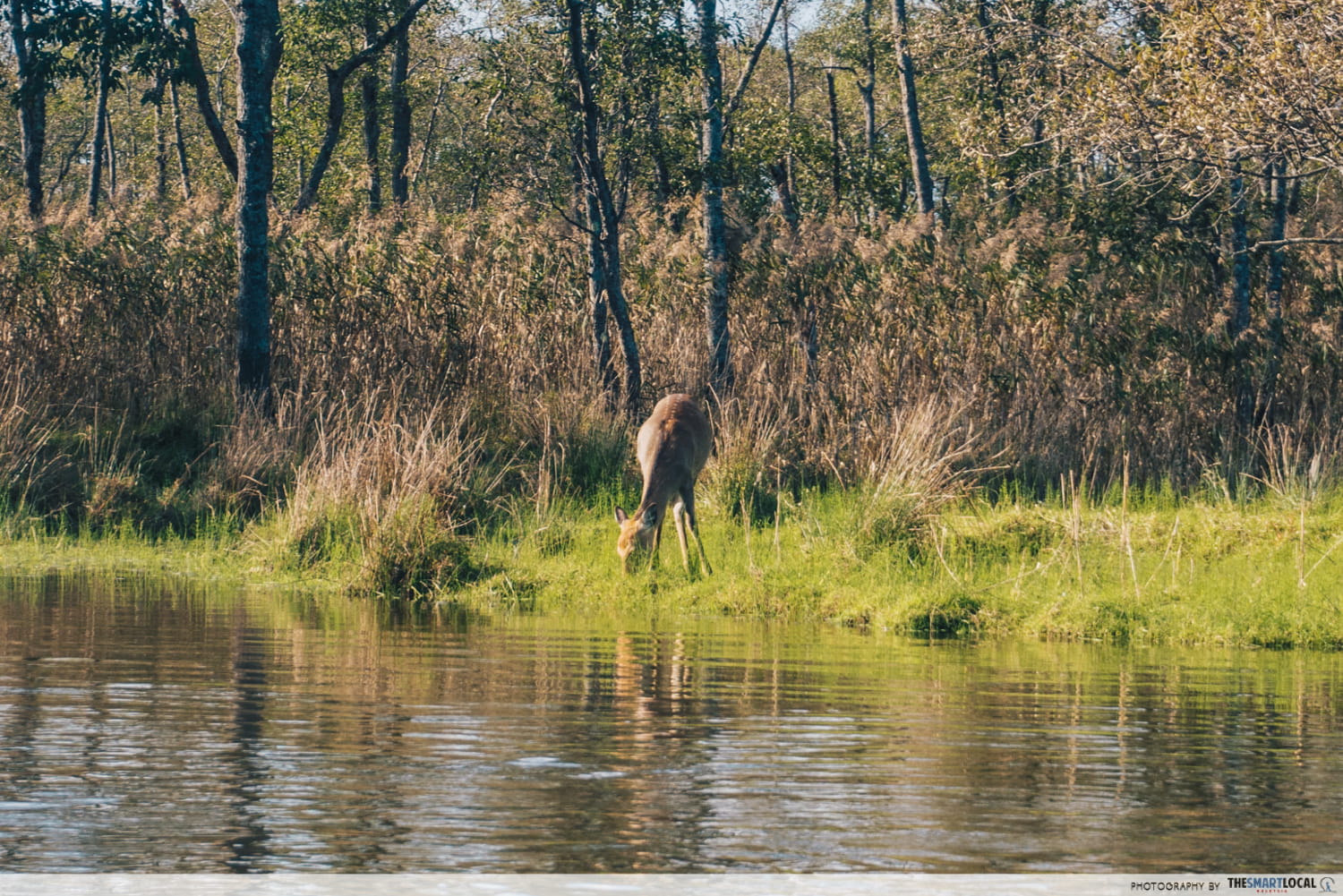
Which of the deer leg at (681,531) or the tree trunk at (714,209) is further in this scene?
the tree trunk at (714,209)

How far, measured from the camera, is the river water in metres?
5.34

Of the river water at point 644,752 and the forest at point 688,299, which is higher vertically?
the forest at point 688,299

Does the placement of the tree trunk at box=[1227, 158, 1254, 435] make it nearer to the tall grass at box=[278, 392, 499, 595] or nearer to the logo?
the tall grass at box=[278, 392, 499, 595]

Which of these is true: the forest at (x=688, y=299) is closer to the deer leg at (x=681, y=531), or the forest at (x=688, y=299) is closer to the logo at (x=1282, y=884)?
the deer leg at (x=681, y=531)

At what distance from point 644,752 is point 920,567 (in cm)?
633

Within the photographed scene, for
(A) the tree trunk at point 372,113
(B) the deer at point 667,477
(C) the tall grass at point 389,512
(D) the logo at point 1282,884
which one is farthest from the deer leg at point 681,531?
(A) the tree trunk at point 372,113

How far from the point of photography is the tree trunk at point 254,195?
18.5 metres

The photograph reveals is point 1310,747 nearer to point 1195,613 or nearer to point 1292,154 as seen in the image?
point 1195,613

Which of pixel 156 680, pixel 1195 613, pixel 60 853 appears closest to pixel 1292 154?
pixel 1195 613

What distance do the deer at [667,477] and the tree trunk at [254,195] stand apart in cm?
535

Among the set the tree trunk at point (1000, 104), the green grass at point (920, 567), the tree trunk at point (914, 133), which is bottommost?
the green grass at point (920, 567)

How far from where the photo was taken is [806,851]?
5301mm

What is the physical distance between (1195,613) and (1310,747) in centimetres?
423

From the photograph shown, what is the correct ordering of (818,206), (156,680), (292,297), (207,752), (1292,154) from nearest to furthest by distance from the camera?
(207,752) → (156,680) → (1292,154) → (292,297) → (818,206)
